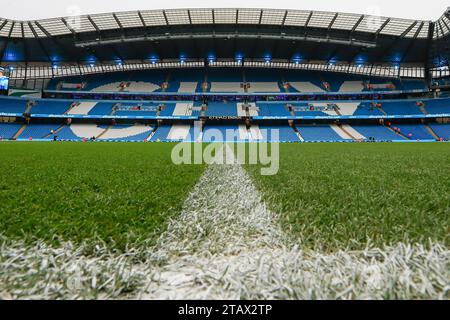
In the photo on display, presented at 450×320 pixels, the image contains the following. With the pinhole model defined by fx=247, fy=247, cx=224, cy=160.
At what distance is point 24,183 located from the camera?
3.16m

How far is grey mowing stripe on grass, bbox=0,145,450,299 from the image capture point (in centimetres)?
84

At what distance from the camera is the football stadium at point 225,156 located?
39.6 inches

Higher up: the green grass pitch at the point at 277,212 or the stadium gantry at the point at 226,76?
the stadium gantry at the point at 226,76

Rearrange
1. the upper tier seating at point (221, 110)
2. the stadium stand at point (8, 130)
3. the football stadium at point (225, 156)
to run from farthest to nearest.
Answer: the upper tier seating at point (221, 110), the stadium stand at point (8, 130), the football stadium at point (225, 156)

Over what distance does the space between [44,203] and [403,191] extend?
3.51 meters

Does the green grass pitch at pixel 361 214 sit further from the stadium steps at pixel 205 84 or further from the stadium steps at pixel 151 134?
the stadium steps at pixel 205 84

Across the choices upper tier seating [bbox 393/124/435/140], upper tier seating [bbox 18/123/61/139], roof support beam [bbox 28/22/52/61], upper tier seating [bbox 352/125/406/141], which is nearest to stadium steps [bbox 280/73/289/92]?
upper tier seating [bbox 352/125/406/141]

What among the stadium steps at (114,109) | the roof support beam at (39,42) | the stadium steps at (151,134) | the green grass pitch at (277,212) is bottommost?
the green grass pitch at (277,212)

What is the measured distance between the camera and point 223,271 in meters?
1.04

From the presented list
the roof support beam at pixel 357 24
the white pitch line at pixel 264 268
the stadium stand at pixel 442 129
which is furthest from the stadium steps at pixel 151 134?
the stadium stand at pixel 442 129

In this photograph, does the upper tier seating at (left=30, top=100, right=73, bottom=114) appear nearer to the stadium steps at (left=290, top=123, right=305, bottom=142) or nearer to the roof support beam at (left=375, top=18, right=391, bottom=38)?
the stadium steps at (left=290, top=123, right=305, bottom=142)

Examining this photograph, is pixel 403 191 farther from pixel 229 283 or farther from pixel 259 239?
pixel 229 283

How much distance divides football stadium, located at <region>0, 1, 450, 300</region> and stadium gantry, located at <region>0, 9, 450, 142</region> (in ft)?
0.99
